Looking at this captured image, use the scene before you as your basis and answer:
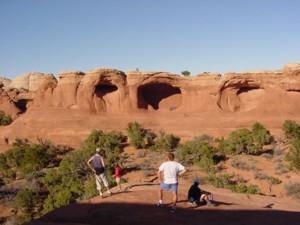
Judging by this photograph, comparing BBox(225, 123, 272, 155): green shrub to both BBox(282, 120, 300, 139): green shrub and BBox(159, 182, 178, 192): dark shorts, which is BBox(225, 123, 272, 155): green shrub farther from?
BBox(159, 182, 178, 192): dark shorts

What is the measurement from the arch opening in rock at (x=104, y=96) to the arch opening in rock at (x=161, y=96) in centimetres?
308

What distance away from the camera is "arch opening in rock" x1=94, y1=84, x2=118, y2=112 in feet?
100

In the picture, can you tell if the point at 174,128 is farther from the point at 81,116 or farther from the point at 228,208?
the point at 228,208

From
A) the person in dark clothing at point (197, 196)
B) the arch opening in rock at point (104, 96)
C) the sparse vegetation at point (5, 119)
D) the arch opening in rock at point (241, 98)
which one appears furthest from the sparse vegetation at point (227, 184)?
the sparse vegetation at point (5, 119)

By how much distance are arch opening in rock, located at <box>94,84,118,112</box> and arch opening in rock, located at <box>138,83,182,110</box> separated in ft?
10.1

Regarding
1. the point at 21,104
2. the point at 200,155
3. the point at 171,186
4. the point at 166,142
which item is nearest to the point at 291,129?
the point at 200,155

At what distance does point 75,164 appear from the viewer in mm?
20438

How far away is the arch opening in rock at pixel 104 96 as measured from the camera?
3048 cm

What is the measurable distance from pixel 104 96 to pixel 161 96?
5726 mm

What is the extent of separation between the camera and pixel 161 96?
110ft

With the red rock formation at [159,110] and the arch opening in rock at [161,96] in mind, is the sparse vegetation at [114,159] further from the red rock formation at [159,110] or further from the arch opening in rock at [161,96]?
the arch opening in rock at [161,96]

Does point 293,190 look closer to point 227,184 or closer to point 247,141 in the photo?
point 227,184

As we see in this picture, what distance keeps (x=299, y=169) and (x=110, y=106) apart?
16.8 m

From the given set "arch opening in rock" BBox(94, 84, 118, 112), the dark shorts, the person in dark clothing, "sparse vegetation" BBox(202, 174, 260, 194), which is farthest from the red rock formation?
the dark shorts
